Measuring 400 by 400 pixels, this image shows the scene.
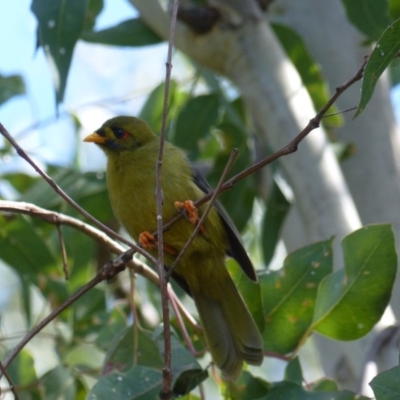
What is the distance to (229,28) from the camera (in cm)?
486

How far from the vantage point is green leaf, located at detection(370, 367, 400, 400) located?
256 cm

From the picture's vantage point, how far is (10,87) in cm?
571

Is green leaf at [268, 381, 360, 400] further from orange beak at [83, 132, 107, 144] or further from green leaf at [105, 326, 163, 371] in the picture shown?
orange beak at [83, 132, 107, 144]

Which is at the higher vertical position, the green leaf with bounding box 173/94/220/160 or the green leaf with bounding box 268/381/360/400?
the green leaf with bounding box 173/94/220/160

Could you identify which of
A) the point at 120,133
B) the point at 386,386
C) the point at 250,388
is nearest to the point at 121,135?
the point at 120,133

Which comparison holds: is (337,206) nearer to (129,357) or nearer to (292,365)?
(292,365)

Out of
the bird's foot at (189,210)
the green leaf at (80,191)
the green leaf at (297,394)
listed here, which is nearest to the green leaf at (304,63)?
the green leaf at (80,191)

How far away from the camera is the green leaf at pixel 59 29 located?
4156 millimetres

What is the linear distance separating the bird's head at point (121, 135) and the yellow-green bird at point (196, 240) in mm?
95

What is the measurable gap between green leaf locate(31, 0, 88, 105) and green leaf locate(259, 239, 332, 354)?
1439 mm

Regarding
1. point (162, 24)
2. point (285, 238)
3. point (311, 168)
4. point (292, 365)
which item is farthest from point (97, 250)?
point (292, 365)

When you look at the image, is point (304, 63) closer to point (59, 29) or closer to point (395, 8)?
point (59, 29)

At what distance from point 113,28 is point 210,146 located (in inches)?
61.5

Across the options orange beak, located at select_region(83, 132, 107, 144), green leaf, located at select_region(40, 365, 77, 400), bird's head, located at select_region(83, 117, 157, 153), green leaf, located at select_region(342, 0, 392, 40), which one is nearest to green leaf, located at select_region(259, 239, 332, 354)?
green leaf, located at select_region(40, 365, 77, 400)
